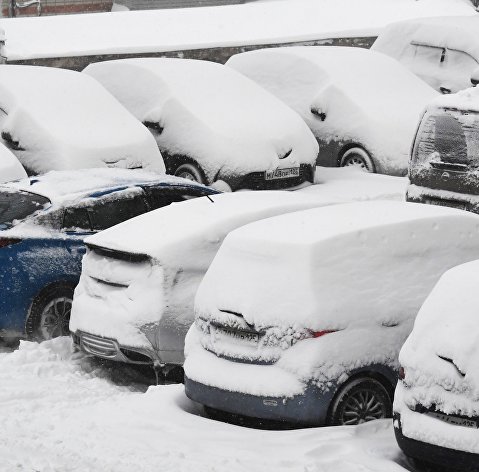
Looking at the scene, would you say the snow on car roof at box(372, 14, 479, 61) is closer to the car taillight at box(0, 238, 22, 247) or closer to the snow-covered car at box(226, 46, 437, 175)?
the snow-covered car at box(226, 46, 437, 175)

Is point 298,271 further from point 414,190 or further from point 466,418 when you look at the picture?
point 414,190

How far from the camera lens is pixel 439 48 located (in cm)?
1988

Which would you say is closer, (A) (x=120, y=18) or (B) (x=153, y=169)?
(B) (x=153, y=169)

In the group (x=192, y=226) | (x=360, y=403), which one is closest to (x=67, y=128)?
(x=192, y=226)

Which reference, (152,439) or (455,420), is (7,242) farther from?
(455,420)

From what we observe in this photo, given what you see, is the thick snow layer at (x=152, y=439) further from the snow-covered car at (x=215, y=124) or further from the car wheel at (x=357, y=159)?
the car wheel at (x=357, y=159)

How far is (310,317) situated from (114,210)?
3.36 m

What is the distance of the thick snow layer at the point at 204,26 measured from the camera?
22062 millimetres

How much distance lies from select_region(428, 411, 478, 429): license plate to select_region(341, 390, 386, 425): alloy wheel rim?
3.43 ft

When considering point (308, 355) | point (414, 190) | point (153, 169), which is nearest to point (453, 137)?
point (414, 190)

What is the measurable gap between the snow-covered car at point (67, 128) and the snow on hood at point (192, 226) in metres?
3.64

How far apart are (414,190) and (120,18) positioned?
1305 centimetres

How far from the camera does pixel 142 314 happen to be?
947 centimetres

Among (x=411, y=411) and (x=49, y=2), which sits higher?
(x=411, y=411)
